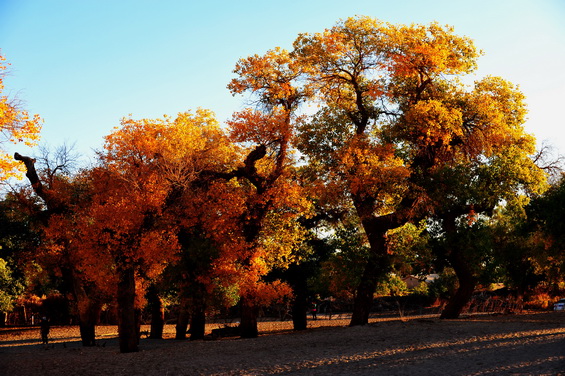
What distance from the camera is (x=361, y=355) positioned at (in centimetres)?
2080

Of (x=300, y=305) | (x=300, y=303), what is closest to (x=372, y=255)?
(x=300, y=303)

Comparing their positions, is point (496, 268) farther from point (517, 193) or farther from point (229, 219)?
point (229, 219)

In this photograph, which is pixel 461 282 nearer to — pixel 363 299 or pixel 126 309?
pixel 363 299

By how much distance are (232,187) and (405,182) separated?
403 inches

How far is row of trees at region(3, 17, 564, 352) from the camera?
1168 inches

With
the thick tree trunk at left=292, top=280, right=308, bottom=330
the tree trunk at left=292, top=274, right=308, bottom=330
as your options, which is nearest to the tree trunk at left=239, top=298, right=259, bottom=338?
the tree trunk at left=292, top=274, right=308, bottom=330

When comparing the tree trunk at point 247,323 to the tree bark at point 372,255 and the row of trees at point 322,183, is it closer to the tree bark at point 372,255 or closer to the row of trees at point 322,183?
the row of trees at point 322,183

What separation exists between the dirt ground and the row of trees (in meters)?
3.63

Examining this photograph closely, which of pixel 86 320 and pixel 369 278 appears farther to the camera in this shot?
pixel 86 320

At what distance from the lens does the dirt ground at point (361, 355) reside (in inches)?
669

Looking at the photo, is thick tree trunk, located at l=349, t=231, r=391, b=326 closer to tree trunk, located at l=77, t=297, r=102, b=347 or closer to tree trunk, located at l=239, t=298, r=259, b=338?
tree trunk, located at l=239, t=298, r=259, b=338

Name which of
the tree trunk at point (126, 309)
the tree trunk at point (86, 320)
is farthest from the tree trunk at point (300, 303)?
the tree trunk at point (126, 309)

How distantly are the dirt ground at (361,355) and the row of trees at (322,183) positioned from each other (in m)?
3.63

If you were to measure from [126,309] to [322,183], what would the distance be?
12.1 m
